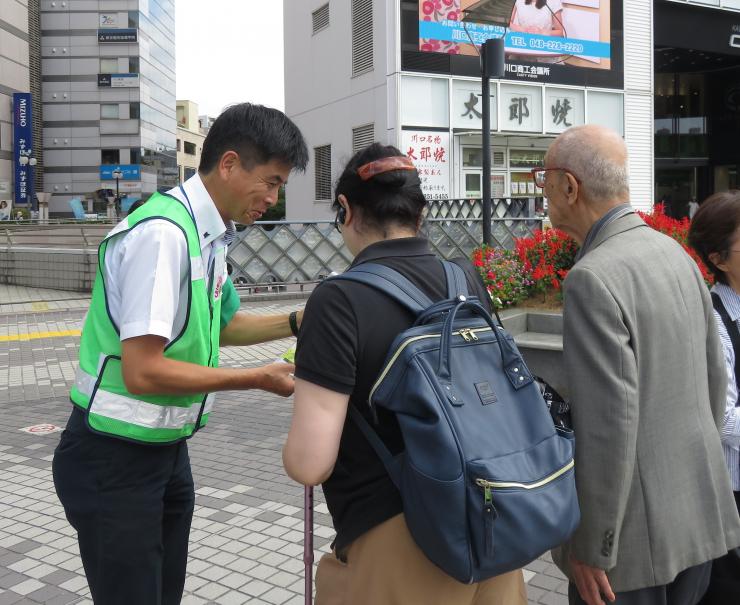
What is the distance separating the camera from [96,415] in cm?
203

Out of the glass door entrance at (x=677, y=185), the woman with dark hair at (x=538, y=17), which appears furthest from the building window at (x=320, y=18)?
the glass door entrance at (x=677, y=185)

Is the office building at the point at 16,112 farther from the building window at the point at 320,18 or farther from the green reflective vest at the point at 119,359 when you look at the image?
the green reflective vest at the point at 119,359

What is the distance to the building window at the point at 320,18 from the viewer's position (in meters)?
24.9

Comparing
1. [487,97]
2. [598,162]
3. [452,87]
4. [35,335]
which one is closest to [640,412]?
[598,162]

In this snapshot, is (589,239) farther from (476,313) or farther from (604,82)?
(604,82)

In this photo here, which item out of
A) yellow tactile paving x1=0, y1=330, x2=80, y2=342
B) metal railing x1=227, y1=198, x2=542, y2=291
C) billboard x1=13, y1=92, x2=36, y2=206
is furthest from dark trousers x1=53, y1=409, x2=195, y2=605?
billboard x1=13, y1=92, x2=36, y2=206

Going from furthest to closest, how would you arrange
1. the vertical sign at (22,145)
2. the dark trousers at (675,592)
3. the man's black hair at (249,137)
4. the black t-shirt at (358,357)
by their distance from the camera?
the vertical sign at (22,145)
the man's black hair at (249,137)
the dark trousers at (675,592)
the black t-shirt at (358,357)

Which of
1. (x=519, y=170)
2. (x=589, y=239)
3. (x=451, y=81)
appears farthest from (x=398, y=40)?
(x=589, y=239)

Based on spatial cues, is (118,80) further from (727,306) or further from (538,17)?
(727,306)

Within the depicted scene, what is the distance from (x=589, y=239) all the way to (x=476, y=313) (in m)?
0.47

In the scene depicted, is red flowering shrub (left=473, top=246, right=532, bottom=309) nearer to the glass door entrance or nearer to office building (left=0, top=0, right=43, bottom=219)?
the glass door entrance

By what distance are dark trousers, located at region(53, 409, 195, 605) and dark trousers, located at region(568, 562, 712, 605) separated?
118 cm

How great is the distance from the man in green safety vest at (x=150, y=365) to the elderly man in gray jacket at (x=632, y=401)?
810mm

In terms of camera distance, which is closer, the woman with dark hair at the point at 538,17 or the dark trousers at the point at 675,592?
the dark trousers at the point at 675,592
